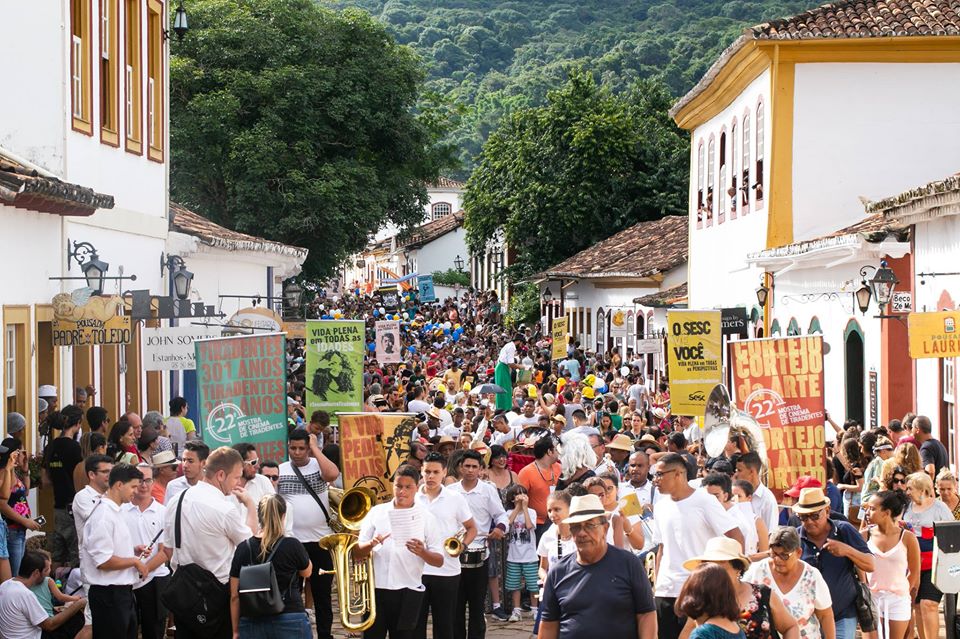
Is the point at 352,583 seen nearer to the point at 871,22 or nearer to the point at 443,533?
the point at 443,533

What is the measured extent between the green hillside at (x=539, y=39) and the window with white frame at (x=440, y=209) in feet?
16.8

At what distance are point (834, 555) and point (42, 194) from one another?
27.9 ft

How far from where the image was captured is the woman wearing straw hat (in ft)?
24.0

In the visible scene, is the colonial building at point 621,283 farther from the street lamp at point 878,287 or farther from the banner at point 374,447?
the banner at point 374,447

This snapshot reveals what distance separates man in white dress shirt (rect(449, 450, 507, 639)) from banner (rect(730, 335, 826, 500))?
3.10m

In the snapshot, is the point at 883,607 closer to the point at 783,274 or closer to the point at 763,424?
the point at 763,424

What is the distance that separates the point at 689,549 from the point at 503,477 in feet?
14.0

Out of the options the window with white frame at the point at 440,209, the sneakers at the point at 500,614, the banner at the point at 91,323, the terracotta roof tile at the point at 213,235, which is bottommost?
the sneakers at the point at 500,614

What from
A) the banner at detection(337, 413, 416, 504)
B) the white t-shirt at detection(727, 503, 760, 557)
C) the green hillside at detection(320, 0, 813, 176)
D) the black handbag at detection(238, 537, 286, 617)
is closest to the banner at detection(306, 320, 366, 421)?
the banner at detection(337, 413, 416, 504)

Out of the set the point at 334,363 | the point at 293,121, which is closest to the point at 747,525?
the point at 334,363

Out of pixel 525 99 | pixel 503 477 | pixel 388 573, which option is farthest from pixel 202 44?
pixel 525 99

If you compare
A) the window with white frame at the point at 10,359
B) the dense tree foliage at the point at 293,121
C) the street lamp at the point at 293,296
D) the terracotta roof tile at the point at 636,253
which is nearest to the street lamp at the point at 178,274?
the window with white frame at the point at 10,359

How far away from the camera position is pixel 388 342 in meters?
25.9

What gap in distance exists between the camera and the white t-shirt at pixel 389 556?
34.5 feet
